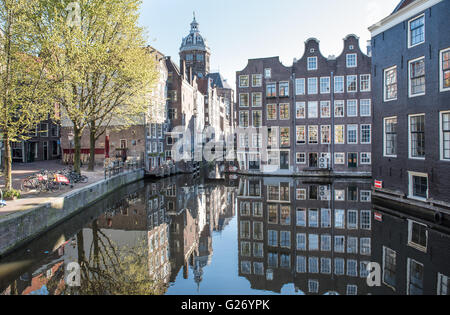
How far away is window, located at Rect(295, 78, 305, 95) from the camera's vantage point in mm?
38188

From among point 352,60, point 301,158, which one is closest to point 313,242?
point 301,158

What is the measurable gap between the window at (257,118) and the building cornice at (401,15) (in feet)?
62.8

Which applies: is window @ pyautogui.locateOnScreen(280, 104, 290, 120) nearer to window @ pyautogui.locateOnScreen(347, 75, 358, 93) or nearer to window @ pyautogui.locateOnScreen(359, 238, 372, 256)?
window @ pyautogui.locateOnScreen(347, 75, 358, 93)

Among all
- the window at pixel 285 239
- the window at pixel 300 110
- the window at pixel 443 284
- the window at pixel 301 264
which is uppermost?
the window at pixel 300 110

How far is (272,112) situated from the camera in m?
39.3

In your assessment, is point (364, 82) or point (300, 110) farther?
point (300, 110)

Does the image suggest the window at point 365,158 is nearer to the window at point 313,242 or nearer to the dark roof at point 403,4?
the dark roof at point 403,4

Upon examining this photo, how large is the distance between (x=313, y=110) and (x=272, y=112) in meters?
5.05

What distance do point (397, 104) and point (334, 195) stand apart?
776cm

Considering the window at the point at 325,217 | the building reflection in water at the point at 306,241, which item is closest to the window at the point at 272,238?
the building reflection in water at the point at 306,241

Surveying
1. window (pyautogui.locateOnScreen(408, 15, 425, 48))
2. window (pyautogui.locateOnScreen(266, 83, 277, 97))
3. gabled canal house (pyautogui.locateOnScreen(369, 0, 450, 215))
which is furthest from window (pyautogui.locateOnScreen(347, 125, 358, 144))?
window (pyautogui.locateOnScreen(408, 15, 425, 48))

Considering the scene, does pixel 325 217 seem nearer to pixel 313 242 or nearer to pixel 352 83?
pixel 313 242

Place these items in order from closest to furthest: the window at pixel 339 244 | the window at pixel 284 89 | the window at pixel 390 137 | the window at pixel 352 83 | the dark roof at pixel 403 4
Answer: the window at pixel 339 244 < the dark roof at pixel 403 4 < the window at pixel 390 137 < the window at pixel 352 83 < the window at pixel 284 89

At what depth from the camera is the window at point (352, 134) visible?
3650 centimetres
